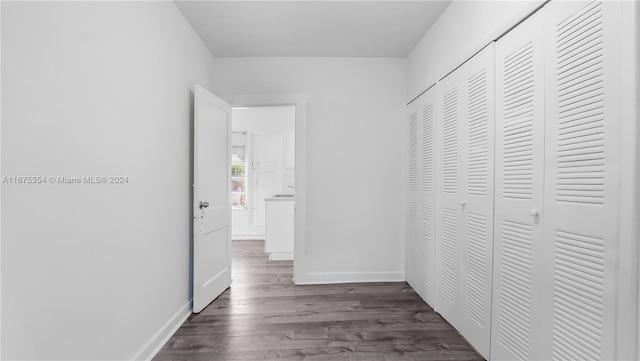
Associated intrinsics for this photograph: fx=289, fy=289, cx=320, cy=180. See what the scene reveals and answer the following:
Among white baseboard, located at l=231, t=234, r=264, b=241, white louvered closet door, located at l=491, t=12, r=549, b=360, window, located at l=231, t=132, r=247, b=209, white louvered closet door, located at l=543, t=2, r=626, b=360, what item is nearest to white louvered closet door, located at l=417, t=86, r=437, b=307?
white louvered closet door, located at l=491, t=12, r=549, b=360

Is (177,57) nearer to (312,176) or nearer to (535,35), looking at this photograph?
(312,176)

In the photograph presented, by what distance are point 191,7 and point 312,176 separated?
6.37ft

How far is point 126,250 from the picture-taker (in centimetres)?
170

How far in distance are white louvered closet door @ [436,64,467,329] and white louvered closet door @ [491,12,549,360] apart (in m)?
0.41

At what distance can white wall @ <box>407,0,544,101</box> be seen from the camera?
170 cm

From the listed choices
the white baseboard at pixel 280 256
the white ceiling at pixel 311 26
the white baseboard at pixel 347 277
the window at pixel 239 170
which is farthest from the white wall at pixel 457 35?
the window at pixel 239 170

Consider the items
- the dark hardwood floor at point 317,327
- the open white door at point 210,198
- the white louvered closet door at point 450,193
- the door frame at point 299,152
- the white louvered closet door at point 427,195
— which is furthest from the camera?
the door frame at point 299,152

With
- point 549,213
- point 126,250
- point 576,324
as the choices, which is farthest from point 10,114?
point 576,324

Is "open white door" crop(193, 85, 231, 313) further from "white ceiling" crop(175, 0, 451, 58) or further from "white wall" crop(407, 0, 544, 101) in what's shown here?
"white wall" crop(407, 0, 544, 101)

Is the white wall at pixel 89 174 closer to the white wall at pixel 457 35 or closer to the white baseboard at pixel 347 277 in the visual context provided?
the white baseboard at pixel 347 277

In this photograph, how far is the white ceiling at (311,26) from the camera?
236 centimetres

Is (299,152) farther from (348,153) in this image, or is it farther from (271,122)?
(271,122)

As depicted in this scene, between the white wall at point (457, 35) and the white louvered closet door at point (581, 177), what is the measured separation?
0.30 metres

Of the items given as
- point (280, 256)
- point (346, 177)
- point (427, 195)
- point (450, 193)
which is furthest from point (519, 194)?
point (280, 256)
